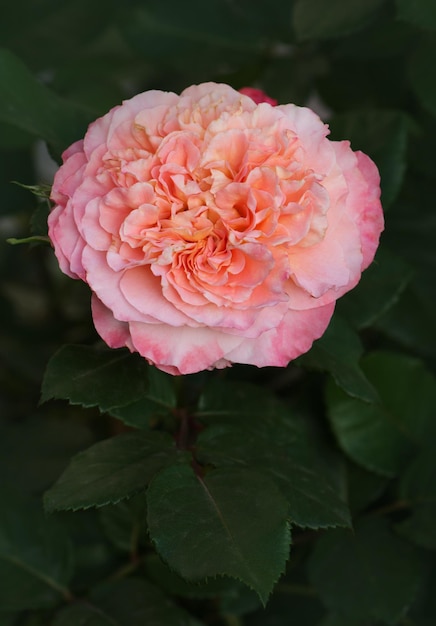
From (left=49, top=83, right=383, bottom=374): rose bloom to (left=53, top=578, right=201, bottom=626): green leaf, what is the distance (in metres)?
0.23

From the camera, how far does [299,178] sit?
1.32 ft

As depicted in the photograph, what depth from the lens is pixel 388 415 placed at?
63 cm

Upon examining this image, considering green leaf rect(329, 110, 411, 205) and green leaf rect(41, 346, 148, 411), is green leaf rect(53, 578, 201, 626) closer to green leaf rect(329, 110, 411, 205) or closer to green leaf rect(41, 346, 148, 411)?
green leaf rect(41, 346, 148, 411)

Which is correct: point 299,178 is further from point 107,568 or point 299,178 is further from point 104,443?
point 107,568

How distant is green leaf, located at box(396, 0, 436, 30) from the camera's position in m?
0.54

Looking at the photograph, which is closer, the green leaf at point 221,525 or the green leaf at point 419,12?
the green leaf at point 221,525

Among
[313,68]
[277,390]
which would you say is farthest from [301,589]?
[313,68]

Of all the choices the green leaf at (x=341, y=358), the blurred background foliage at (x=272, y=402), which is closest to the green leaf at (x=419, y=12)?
the blurred background foliage at (x=272, y=402)

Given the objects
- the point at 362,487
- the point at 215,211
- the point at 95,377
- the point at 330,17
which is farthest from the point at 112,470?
the point at 330,17

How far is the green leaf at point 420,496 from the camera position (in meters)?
0.59

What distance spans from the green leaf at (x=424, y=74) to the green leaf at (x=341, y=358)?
0.25 m

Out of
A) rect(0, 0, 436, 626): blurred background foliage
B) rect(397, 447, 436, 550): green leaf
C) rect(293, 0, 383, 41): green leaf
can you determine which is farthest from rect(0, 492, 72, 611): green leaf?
rect(293, 0, 383, 41): green leaf

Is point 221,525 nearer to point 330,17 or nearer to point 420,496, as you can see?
point 420,496

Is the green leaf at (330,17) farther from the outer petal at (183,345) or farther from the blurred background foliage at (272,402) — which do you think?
the outer petal at (183,345)
